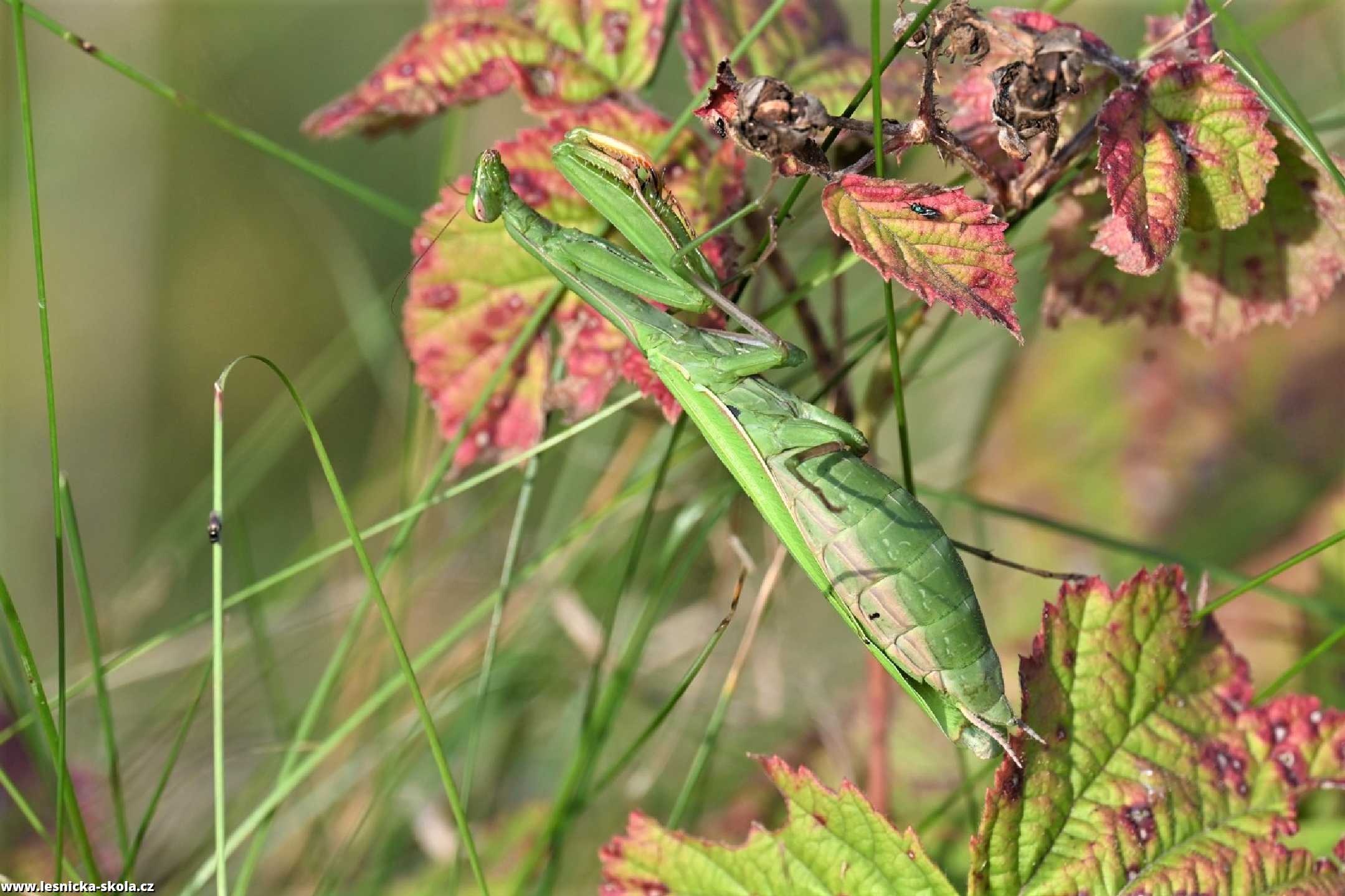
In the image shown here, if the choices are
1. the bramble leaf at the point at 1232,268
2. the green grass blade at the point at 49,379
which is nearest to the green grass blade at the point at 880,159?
the bramble leaf at the point at 1232,268

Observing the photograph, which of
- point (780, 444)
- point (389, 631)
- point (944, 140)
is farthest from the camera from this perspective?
point (780, 444)

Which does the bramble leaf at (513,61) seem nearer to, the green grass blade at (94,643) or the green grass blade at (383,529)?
the green grass blade at (383,529)

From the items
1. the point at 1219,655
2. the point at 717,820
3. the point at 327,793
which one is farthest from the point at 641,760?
the point at 1219,655

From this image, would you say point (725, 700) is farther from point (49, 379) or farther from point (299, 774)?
point (49, 379)

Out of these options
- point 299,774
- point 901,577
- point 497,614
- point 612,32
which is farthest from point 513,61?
point 299,774

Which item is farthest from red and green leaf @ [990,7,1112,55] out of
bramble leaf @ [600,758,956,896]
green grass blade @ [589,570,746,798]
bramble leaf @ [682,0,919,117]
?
bramble leaf @ [600,758,956,896]

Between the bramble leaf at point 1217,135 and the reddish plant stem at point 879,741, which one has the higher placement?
the bramble leaf at point 1217,135
